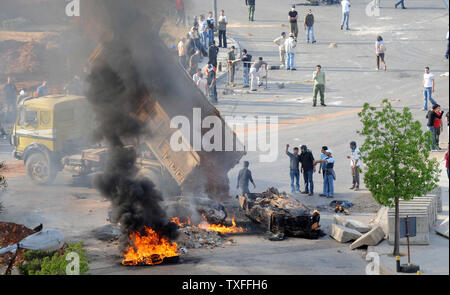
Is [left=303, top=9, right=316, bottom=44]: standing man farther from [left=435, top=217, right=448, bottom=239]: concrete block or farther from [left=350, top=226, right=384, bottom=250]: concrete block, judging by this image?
[left=350, top=226, right=384, bottom=250]: concrete block

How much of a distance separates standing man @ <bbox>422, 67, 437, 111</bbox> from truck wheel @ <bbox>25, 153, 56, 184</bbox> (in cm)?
1434

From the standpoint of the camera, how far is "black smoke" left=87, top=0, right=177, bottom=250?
17.4m

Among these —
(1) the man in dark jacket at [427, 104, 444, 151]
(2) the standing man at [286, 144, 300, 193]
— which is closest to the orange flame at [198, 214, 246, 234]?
(2) the standing man at [286, 144, 300, 193]

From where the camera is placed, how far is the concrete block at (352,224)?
57.1 feet

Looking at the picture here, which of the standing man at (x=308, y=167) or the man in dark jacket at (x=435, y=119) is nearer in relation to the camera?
the standing man at (x=308, y=167)

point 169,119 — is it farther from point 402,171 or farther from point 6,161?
point 6,161

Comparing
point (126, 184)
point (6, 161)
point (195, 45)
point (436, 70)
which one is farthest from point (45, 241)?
point (436, 70)

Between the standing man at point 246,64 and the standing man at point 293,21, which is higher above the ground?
the standing man at point 293,21

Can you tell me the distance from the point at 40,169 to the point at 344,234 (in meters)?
10.2

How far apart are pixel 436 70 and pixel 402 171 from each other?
17.4m

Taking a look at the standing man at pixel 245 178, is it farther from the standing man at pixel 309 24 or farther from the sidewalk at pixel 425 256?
the standing man at pixel 309 24

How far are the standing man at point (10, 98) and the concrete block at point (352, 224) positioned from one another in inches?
652


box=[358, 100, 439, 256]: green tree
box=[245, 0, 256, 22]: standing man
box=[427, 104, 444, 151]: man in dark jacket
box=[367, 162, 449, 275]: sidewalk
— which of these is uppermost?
box=[245, 0, 256, 22]: standing man

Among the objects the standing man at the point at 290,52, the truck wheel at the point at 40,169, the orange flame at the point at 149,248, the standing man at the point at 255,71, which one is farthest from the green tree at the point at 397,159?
the standing man at the point at 290,52
